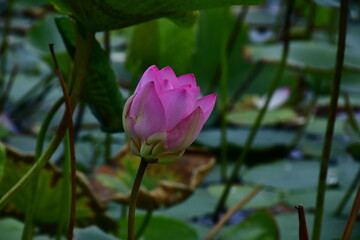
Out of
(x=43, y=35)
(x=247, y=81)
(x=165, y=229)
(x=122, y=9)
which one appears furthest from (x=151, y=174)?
(x=247, y=81)

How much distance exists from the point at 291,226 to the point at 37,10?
2.21m

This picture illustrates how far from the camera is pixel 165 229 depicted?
82cm

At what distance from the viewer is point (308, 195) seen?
109 centimetres

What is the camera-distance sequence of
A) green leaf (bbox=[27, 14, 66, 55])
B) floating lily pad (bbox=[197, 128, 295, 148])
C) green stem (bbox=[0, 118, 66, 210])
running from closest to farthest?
green stem (bbox=[0, 118, 66, 210]), green leaf (bbox=[27, 14, 66, 55]), floating lily pad (bbox=[197, 128, 295, 148])

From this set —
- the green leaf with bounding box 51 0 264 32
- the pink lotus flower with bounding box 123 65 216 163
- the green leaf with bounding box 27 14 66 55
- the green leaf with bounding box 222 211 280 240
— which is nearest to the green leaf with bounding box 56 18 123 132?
the green leaf with bounding box 51 0 264 32

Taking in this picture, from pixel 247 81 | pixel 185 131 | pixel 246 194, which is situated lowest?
pixel 246 194

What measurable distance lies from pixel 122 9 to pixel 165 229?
0.38 metres

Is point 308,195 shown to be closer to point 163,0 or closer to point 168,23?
point 168,23

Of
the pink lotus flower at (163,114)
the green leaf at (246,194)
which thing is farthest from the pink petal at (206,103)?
the green leaf at (246,194)

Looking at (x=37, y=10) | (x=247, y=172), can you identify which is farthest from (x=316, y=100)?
(x=37, y=10)

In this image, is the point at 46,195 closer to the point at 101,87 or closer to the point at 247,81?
the point at 101,87

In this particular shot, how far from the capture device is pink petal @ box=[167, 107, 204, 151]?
0.42m

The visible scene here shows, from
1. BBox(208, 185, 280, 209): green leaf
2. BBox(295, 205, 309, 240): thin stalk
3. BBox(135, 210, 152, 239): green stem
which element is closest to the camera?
BBox(295, 205, 309, 240): thin stalk

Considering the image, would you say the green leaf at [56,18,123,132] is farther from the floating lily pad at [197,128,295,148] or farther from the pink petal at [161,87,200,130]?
the floating lily pad at [197,128,295,148]
